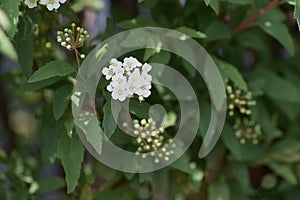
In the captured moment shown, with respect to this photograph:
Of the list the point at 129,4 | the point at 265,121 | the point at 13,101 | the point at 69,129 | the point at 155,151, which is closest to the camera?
the point at 69,129

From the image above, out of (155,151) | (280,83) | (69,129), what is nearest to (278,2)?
(280,83)

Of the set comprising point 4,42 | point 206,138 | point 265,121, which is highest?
point 4,42

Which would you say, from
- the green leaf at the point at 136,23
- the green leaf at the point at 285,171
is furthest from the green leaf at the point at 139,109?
the green leaf at the point at 285,171

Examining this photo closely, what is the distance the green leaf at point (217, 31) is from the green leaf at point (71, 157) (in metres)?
0.45

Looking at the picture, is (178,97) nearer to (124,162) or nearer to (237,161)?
(124,162)

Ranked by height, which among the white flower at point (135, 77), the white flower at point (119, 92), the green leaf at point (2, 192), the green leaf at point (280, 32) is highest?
the white flower at point (135, 77)

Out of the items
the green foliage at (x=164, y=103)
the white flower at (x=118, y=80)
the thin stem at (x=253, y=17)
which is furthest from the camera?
the thin stem at (x=253, y=17)

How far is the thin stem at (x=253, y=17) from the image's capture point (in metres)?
1.37

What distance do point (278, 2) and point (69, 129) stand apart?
0.60m

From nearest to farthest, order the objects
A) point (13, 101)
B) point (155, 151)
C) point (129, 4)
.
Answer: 1. point (155, 151)
2. point (129, 4)
3. point (13, 101)

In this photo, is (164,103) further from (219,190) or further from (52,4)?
(52,4)

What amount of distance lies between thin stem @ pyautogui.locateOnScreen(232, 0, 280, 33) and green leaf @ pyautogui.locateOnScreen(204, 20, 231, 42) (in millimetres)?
45

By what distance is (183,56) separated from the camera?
1.28 metres

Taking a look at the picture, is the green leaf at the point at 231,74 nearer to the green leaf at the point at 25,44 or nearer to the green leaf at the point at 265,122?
the green leaf at the point at 265,122
